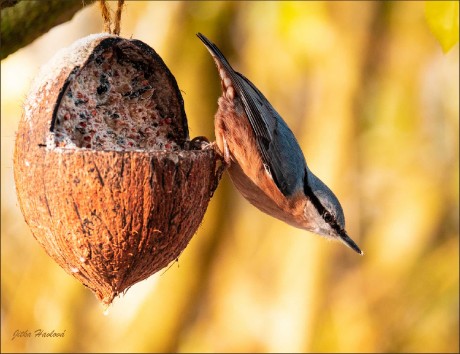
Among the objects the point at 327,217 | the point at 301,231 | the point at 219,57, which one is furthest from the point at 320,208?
the point at 301,231

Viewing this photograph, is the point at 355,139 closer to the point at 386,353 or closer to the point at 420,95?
the point at 420,95

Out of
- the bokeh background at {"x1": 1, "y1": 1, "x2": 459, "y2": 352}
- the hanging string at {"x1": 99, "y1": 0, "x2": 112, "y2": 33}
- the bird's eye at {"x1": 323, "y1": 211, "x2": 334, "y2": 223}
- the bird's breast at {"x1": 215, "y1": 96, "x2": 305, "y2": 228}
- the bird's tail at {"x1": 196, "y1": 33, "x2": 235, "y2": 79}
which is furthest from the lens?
the bokeh background at {"x1": 1, "y1": 1, "x2": 459, "y2": 352}

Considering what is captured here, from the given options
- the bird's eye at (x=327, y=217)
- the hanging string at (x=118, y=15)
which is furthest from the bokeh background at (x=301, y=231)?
the hanging string at (x=118, y=15)

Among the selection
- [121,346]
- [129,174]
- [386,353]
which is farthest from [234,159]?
[386,353]

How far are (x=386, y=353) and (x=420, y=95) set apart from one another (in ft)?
7.87

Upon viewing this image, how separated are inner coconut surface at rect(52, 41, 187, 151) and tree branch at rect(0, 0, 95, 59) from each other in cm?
27

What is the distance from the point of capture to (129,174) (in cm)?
281

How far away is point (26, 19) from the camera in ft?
10.7

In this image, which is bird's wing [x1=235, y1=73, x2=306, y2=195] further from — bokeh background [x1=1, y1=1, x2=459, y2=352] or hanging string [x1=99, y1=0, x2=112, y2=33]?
bokeh background [x1=1, y1=1, x2=459, y2=352]

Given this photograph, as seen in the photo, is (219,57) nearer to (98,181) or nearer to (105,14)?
(105,14)

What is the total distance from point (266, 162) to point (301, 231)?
2846 millimetres

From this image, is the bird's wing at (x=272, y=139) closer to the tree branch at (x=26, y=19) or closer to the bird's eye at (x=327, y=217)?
the bird's eye at (x=327, y=217)

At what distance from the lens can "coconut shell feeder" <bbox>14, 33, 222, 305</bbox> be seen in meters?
2.81

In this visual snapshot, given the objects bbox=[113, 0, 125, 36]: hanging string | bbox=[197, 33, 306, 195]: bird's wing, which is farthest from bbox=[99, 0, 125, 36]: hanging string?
bbox=[197, 33, 306, 195]: bird's wing
